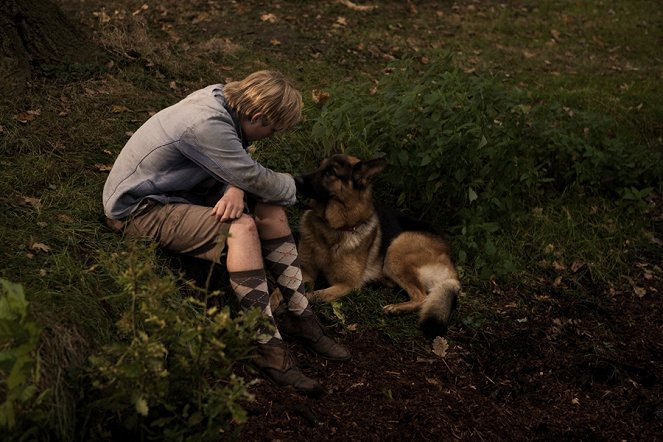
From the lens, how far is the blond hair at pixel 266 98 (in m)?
3.38

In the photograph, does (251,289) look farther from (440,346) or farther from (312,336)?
(440,346)

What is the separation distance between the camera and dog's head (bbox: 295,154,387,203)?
14.7 ft

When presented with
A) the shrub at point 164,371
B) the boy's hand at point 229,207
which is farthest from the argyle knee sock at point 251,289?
the shrub at point 164,371

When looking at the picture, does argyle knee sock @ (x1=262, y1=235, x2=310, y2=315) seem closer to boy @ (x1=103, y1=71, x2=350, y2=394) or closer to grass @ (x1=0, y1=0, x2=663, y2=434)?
boy @ (x1=103, y1=71, x2=350, y2=394)

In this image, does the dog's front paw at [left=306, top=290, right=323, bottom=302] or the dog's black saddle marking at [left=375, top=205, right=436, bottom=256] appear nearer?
the dog's front paw at [left=306, top=290, right=323, bottom=302]

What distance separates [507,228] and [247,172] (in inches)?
110

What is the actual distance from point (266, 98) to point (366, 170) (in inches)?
49.5

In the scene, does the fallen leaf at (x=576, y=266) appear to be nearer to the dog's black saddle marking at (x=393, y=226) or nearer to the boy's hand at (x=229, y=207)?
the dog's black saddle marking at (x=393, y=226)

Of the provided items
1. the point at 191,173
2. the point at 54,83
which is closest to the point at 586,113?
the point at 191,173

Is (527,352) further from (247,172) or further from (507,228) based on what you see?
(247,172)

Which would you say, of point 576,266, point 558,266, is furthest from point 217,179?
point 576,266

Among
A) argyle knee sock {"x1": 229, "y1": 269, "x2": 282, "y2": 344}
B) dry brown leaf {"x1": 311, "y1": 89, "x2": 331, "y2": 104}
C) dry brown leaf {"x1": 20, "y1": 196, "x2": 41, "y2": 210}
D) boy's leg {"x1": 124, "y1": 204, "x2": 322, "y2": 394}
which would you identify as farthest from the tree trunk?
argyle knee sock {"x1": 229, "y1": 269, "x2": 282, "y2": 344}

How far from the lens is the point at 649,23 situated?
35.6ft

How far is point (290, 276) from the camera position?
382cm
